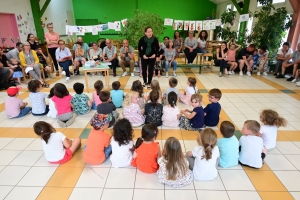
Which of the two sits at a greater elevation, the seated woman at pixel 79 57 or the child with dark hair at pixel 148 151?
the seated woman at pixel 79 57

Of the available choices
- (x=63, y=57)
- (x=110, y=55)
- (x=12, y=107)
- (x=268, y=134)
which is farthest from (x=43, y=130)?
(x=110, y=55)

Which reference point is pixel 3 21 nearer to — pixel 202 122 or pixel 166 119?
pixel 166 119

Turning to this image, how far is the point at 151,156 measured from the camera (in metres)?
2.15

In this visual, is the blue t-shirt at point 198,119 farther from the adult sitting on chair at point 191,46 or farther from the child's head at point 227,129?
the adult sitting on chair at point 191,46

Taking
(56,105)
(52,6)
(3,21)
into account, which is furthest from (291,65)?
(52,6)

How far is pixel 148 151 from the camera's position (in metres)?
2.14

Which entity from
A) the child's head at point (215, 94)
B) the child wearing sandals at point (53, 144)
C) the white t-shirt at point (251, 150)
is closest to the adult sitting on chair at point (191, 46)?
the child's head at point (215, 94)

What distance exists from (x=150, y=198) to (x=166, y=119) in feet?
4.68

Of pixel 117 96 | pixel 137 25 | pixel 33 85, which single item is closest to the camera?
pixel 33 85

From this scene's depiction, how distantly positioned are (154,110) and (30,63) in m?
4.25

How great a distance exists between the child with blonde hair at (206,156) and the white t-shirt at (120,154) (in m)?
0.70

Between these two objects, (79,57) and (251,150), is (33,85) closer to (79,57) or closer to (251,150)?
(79,57)

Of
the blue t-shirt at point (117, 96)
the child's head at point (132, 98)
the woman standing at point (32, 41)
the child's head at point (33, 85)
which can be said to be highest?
the woman standing at point (32, 41)

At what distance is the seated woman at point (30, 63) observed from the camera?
5363mm
